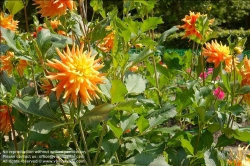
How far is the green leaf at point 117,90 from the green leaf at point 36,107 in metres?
0.17

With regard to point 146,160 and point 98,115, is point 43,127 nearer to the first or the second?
point 98,115

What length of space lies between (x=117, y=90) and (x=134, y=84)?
0.66 feet

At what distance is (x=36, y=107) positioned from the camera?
37.1 inches

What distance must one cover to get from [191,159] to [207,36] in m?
0.42

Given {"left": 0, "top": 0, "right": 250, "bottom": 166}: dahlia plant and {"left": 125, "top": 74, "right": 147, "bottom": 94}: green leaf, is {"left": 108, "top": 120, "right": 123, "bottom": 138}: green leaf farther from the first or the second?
{"left": 125, "top": 74, "right": 147, "bottom": 94}: green leaf

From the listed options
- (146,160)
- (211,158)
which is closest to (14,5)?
(146,160)

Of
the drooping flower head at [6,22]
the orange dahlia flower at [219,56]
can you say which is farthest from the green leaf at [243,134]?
the drooping flower head at [6,22]

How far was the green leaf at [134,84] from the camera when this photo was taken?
1051 mm

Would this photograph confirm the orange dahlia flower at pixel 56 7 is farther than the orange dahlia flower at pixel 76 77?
Yes

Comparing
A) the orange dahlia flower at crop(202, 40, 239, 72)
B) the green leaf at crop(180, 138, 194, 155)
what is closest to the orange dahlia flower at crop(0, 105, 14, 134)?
the green leaf at crop(180, 138, 194, 155)

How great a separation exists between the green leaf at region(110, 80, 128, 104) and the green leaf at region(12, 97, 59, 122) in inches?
6.6

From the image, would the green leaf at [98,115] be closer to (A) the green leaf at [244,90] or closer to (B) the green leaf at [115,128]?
(B) the green leaf at [115,128]

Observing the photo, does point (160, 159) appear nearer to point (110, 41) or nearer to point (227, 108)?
point (227, 108)

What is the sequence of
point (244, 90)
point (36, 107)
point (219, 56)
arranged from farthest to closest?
1. point (219, 56)
2. point (244, 90)
3. point (36, 107)
